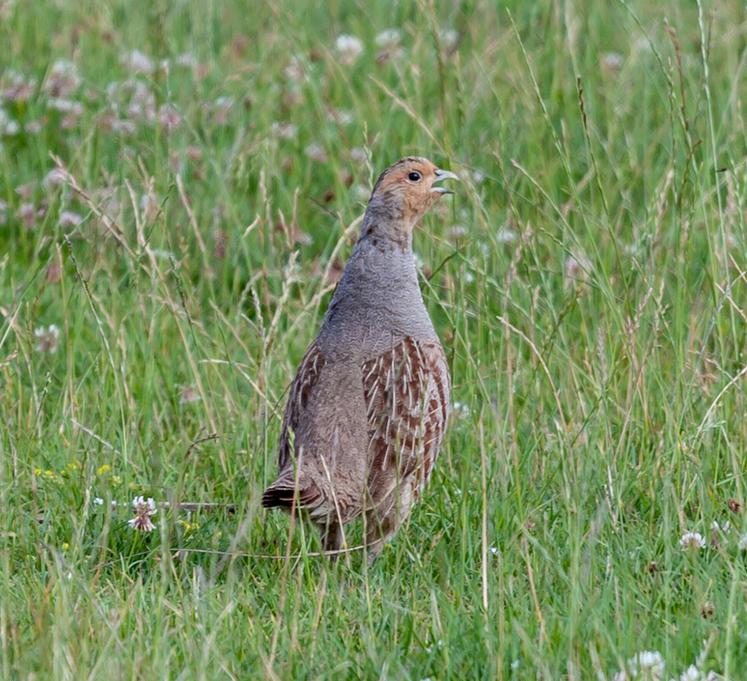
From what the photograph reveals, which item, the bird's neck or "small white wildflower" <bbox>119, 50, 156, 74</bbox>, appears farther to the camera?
"small white wildflower" <bbox>119, 50, 156, 74</bbox>

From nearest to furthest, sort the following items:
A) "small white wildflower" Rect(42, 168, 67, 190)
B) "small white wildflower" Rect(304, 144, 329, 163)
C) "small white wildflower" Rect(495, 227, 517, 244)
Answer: "small white wildflower" Rect(495, 227, 517, 244) → "small white wildflower" Rect(42, 168, 67, 190) → "small white wildflower" Rect(304, 144, 329, 163)

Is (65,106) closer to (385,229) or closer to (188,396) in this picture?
(188,396)

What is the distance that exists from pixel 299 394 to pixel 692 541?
1312 millimetres

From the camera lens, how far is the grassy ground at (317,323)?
3.53 meters

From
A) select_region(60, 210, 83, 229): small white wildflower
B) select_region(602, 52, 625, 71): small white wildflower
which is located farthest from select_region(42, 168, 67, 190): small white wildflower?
select_region(602, 52, 625, 71): small white wildflower

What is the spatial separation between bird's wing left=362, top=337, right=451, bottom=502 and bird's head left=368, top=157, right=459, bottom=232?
448 millimetres

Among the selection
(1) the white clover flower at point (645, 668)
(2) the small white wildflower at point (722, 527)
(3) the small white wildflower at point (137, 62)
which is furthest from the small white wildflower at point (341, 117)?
(1) the white clover flower at point (645, 668)

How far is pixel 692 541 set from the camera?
157 inches

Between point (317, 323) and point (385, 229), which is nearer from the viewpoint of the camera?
point (385, 229)

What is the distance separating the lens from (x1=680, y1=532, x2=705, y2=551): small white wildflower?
156 inches

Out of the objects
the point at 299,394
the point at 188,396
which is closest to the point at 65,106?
the point at 188,396

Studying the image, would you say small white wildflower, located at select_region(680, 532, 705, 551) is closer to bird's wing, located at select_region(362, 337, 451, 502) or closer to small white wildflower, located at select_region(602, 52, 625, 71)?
bird's wing, located at select_region(362, 337, 451, 502)

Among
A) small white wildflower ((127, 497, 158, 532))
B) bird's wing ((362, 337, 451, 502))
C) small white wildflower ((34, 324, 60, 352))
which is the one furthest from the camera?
small white wildflower ((34, 324, 60, 352))

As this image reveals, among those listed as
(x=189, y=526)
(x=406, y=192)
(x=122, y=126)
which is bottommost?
(x=189, y=526)
